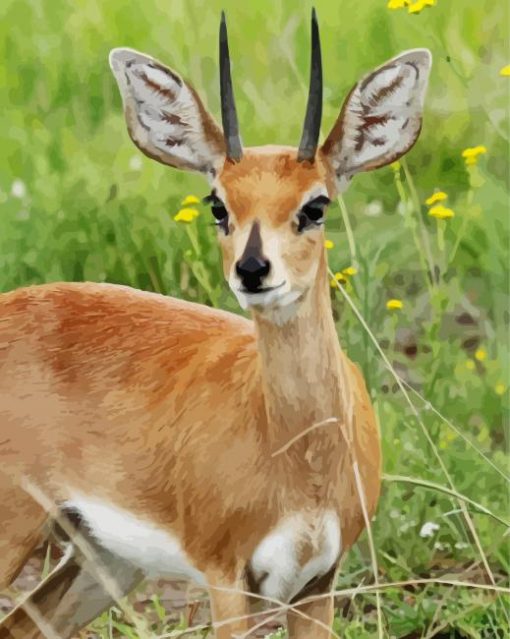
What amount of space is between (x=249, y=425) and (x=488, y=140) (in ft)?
5.21

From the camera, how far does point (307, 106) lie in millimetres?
2420

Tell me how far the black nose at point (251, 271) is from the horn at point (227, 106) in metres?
0.21

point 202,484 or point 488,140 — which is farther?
point 488,140

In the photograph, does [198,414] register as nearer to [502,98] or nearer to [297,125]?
[297,125]

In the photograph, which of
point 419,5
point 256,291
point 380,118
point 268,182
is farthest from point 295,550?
point 419,5

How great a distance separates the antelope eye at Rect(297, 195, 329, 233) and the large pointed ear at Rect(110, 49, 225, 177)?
0.17m

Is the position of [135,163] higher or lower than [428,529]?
higher

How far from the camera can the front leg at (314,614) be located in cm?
268

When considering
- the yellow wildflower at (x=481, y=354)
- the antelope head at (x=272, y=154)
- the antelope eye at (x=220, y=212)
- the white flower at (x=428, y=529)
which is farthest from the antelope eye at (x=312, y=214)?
the yellow wildflower at (x=481, y=354)

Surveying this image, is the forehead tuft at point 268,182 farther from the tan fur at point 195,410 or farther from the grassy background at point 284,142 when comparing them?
the grassy background at point 284,142

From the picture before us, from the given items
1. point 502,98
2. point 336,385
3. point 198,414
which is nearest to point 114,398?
point 198,414

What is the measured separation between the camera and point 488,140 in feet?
13.0

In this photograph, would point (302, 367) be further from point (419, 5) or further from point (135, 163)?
point (135, 163)

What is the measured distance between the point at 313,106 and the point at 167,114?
275 mm
